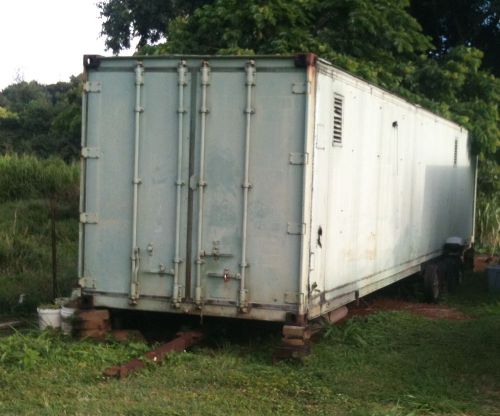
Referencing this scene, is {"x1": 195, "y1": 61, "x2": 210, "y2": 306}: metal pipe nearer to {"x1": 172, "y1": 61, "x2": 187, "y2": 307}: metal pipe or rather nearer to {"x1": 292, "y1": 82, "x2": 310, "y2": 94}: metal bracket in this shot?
{"x1": 172, "y1": 61, "x2": 187, "y2": 307}: metal pipe

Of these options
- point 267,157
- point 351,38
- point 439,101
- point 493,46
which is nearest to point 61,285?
point 267,157

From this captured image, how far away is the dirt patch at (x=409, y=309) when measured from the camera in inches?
449

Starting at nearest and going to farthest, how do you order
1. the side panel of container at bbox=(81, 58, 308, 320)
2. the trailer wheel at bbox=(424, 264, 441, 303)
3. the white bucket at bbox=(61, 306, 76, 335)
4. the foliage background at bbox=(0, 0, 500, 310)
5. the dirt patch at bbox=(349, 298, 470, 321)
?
the side panel of container at bbox=(81, 58, 308, 320)
the white bucket at bbox=(61, 306, 76, 335)
the dirt patch at bbox=(349, 298, 470, 321)
the trailer wheel at bbox=(424, 264, 441, 303)
the foliage background at bbox=(0, 0, 500, 310)

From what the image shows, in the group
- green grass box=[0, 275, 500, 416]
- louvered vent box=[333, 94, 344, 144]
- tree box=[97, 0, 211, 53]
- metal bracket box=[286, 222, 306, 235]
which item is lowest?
green grass box=[0, 275, 500, 416]

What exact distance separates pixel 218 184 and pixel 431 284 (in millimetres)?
5652

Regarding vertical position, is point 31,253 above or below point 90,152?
below

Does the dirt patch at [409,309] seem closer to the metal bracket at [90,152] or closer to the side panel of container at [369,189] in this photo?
the side panel of container at [369,189]

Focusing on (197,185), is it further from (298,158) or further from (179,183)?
(298,158)

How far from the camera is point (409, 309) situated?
12.1 m

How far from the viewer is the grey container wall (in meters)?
7.91

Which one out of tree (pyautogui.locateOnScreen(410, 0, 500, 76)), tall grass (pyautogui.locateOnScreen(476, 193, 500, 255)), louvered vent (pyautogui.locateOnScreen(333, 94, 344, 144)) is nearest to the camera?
louvered vent (pyautogui.locateOnScreen(333, 94, 344, 144))

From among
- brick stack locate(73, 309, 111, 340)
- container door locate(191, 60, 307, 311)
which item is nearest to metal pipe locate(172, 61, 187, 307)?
container door locate(191, 60, 307, 311)

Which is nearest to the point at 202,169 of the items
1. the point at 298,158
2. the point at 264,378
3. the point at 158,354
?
the point at 298,158

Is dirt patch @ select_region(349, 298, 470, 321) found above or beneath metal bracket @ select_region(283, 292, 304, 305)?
beneath
